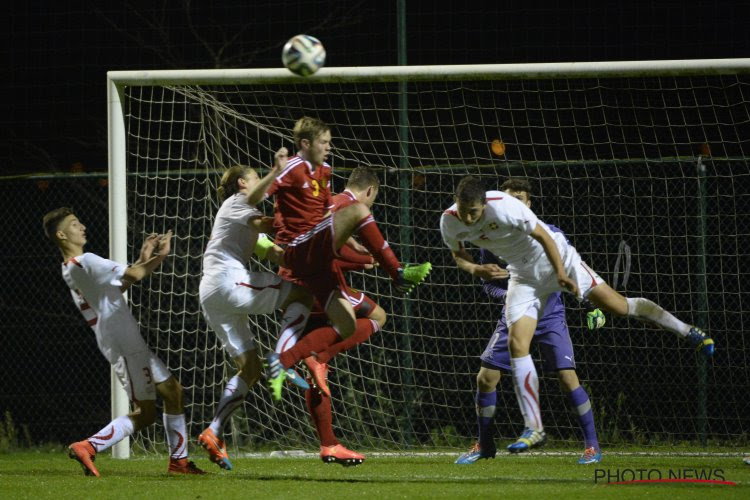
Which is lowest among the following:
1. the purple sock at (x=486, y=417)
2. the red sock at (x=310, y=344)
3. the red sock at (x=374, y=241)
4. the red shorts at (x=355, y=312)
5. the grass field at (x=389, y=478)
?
the grass field at (x=389, y=478)

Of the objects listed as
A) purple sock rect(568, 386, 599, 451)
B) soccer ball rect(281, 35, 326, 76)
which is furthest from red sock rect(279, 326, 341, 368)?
purple sock rect(568, 386, 599, 451)

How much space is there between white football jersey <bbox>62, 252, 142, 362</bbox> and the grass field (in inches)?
33.9

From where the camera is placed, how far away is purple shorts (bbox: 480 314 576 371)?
8070 mm

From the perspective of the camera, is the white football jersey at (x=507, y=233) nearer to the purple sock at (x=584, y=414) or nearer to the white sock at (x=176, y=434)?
the purple sock at (x=584, y=414)

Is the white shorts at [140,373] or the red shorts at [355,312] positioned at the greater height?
the red shorts at [355,312]

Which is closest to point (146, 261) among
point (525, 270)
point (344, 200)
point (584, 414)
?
point (344, 200)

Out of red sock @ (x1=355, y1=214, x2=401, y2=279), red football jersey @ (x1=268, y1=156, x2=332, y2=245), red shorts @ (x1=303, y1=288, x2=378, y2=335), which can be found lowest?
red shorts @ (x1=303, y1=288, x2=378, y2=335)

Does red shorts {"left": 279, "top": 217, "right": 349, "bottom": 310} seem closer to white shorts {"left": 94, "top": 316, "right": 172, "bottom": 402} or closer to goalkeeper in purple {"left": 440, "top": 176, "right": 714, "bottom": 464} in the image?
goalkeeper in purple {"left": 440, "top": 176, "right": 714, "bottom": 464}

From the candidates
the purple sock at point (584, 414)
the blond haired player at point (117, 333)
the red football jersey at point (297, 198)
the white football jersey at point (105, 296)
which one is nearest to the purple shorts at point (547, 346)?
the purple sock at point (584, 414)

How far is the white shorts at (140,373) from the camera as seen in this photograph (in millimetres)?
7047

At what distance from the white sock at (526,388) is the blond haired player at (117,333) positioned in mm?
2119

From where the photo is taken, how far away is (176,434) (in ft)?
23.5

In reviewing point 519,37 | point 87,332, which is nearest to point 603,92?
point 519,37

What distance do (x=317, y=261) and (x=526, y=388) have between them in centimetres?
153
